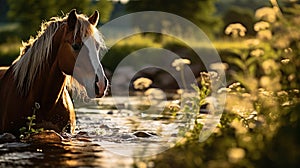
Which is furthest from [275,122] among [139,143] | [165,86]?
[165,86]

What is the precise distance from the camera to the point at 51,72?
24.5ft

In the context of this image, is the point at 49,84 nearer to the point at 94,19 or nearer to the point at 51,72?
the point at 51,72

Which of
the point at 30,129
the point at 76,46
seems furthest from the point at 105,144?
the point at 76,46

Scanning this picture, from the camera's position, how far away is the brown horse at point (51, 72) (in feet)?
23.3

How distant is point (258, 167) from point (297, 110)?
74 centimetres

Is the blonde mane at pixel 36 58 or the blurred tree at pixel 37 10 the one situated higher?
the blurred tree at pixel 37 10

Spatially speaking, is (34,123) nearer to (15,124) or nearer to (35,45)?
(15,124)

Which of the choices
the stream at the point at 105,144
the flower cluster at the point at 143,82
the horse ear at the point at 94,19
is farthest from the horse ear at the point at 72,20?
the stream at the point at 105,144

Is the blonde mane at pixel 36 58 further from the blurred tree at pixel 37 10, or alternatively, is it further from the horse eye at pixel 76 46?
the blurred tree at pixel 37 10

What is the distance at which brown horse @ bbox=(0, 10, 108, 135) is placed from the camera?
711cm

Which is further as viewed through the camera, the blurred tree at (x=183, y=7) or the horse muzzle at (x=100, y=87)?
the blurred tree at (x=183, y=7)

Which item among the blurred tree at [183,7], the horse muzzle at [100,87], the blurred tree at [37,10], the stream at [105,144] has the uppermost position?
the blurred tree at [183,7]

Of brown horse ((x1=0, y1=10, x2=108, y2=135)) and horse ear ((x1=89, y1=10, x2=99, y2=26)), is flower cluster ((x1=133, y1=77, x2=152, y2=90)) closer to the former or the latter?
brown horse ((x1=0, y1=10, x2=108, y2=135))

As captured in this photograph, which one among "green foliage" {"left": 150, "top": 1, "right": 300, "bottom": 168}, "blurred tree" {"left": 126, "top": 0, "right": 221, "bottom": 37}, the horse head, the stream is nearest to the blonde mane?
the horse head
